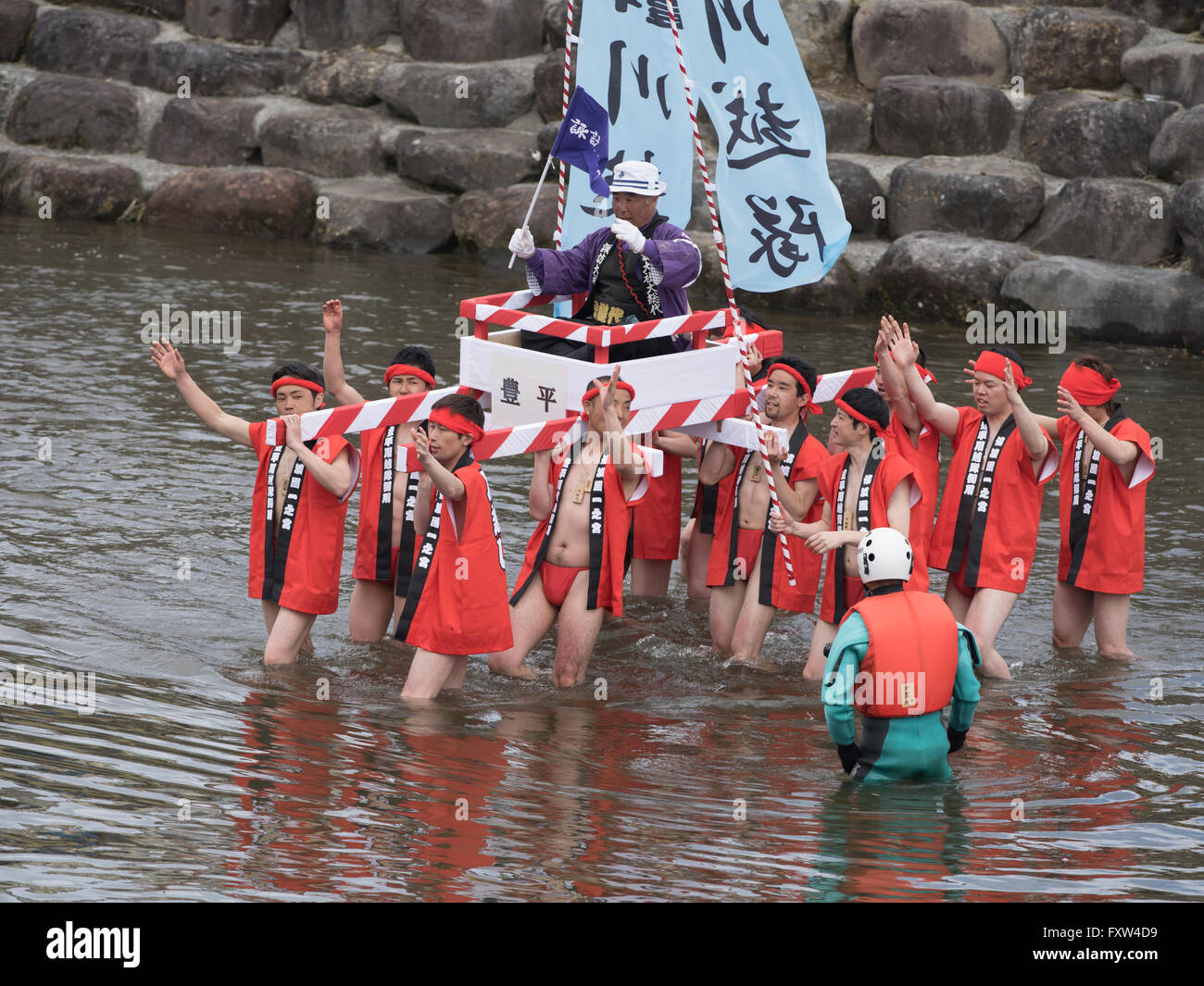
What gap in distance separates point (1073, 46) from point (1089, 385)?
1203 centimetres

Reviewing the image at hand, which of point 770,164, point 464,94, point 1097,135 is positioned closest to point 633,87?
point 770,164

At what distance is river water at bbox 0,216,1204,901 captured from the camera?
17.8ft

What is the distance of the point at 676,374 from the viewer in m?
8.02

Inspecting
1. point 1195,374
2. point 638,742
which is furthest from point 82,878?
point 1195,374

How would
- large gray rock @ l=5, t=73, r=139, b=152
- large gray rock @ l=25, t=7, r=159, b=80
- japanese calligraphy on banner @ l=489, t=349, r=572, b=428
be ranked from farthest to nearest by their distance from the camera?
large gray rock @ l=25, t=7, r=159, b=80
large gray rock @ l=5, t=73, r=139, b=152
japanese calligraphy on banner @ l=489, t=349, r=572, b=428

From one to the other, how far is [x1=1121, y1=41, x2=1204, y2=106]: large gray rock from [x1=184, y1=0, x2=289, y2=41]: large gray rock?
11.9 metres

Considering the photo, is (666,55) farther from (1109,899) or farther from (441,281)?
(441,281)

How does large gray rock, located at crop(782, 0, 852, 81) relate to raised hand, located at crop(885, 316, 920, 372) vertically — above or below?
above

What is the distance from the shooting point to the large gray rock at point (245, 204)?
20797 millimetres

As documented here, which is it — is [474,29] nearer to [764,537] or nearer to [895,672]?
[764,537]

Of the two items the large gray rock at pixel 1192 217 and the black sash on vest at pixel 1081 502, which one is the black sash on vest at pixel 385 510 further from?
the large gray rock at pixel 1192 217

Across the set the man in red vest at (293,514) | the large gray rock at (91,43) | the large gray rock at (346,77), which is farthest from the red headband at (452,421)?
the large gray rock at (91,43)

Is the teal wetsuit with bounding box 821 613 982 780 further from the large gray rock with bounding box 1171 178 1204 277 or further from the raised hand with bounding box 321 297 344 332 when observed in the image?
the large gray rock with bounding box 1171 178 1204 277

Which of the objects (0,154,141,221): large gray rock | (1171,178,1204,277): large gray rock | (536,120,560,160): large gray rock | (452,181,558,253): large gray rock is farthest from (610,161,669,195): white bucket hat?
(0,154,141,221): large gray rock
